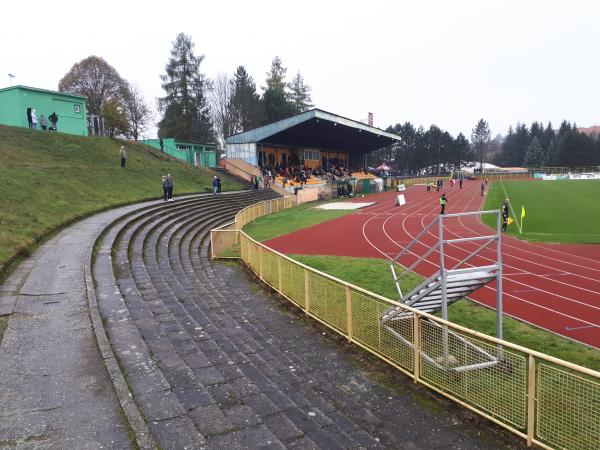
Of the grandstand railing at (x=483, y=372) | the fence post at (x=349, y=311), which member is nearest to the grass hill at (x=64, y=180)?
the grandstand railing at (x=483, y=372)

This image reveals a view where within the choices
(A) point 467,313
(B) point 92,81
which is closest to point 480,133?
(B) point 92,81

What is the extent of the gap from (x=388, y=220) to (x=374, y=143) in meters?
36.2

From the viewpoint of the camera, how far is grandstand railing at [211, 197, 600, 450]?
183 inches

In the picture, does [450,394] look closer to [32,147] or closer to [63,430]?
[63,430]

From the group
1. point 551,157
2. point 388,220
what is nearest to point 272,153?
point 388,220

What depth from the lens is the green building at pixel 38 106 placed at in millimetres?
30234

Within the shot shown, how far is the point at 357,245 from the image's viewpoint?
19.7m

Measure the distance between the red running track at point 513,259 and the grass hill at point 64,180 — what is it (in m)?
9.04

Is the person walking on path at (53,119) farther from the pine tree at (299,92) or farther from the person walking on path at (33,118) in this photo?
the pine tree at (299,92)

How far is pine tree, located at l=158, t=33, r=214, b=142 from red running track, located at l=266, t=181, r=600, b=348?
3646 centimetres


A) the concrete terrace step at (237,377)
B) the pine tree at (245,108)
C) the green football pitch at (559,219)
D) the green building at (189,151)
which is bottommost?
the green football pitch at (559,219)

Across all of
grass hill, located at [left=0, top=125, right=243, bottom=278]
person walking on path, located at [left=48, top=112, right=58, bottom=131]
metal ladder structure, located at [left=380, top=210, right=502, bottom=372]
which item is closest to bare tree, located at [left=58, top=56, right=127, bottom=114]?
grass hill, located at [left=0, top=125, right=243, bottom=278]

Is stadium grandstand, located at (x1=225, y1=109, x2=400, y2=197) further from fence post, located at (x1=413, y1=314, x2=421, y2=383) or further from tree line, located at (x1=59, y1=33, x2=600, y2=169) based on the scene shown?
fence post, located at (x1=413, y1=314, x2=421, y2=383)

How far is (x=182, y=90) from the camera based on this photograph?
5778cm
